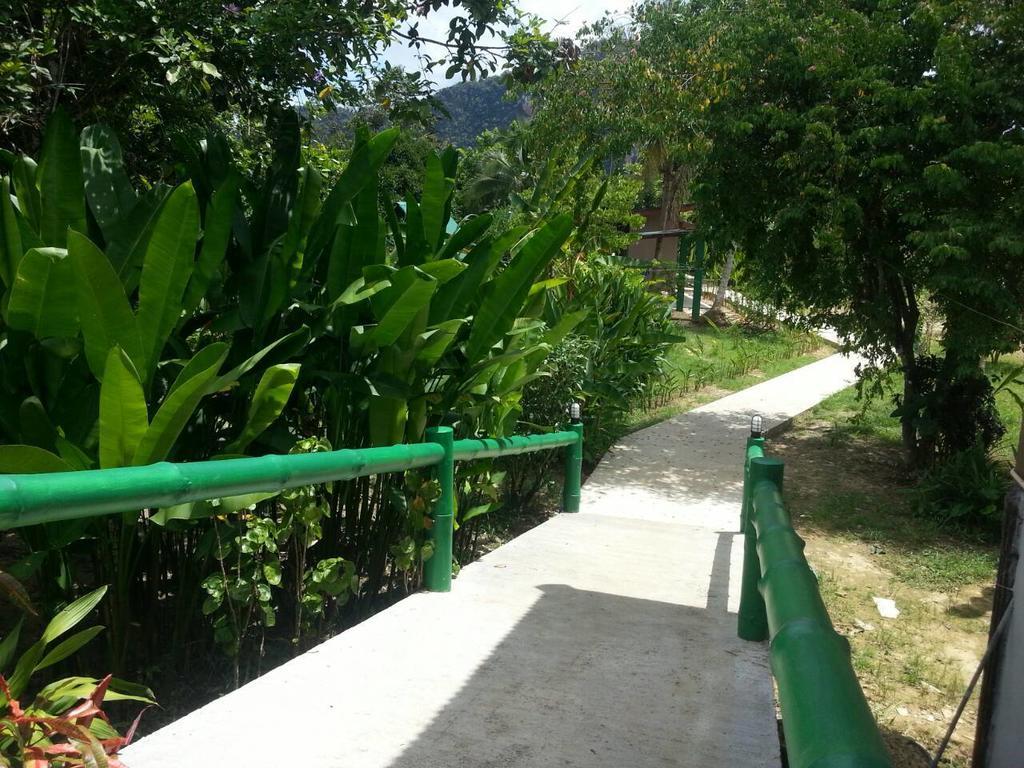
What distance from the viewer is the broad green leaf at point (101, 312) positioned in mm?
2269

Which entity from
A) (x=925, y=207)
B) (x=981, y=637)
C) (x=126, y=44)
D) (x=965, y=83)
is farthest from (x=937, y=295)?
(x=126, y=44)

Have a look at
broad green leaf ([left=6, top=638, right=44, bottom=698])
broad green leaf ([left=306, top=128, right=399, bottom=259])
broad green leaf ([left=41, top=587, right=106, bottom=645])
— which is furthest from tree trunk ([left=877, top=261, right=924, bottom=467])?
broad green leaf ([left=6, top=638, right=44, bottom=698])

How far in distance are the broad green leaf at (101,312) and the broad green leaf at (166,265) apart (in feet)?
0.23

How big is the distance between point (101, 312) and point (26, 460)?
0.45m

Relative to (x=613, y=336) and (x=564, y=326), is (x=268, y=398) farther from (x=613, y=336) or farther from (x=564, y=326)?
(x=613, y=336)

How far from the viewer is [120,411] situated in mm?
2307

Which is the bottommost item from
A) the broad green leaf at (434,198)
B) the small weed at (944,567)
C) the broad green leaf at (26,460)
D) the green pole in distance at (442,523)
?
the small weed at (944,567)

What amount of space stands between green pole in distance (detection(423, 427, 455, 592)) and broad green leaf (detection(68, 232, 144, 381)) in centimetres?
132

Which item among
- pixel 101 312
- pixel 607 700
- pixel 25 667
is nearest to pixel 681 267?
pixel 607 700

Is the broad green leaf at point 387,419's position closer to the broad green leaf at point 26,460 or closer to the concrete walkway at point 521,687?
the concrete walkway at point 521,687

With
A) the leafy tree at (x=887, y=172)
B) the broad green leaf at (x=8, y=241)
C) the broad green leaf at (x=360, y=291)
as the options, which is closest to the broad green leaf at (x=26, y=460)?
the broad green leaf at (x=8, y=241)

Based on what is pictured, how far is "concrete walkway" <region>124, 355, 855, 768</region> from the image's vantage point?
7.35 ft

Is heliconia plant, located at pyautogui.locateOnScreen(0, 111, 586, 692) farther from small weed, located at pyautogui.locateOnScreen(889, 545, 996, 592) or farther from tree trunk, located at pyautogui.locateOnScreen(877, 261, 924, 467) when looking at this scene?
tree trunk, located at pyautogui.locateOnScreen(877, 261, 924, 467)

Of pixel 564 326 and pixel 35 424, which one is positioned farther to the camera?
pixel 564 326
